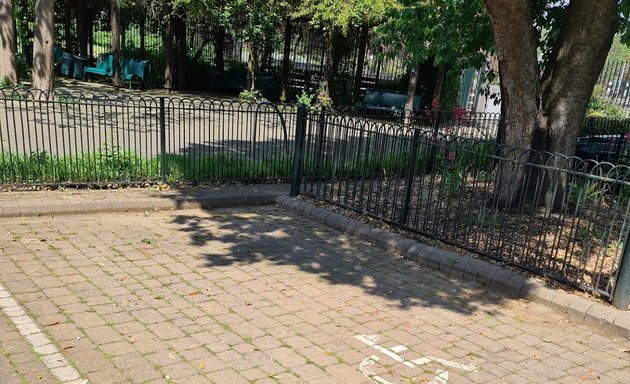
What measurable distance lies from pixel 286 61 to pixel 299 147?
13.8 metres

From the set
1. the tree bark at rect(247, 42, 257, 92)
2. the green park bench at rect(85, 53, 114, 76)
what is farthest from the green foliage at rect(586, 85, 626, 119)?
the green park bench at rect(85, 53, 114, 76)

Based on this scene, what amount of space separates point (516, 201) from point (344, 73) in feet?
48.5

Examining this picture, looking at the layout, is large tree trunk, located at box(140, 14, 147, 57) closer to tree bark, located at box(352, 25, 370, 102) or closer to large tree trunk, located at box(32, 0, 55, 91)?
tree bark, located at box(352, 25, 370, 102)

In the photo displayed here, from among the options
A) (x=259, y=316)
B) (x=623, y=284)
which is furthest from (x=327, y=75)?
(x=259, y=316)

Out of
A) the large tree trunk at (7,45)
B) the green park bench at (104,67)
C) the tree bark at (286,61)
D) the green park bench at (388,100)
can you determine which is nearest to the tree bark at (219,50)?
the tree bark at (286,61)

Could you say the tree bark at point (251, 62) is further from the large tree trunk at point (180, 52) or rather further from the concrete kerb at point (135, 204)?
the concrete kerb at point (135, 204)

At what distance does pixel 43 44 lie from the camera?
13203 mm

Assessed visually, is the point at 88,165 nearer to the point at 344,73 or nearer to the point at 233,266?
the point at 233,266

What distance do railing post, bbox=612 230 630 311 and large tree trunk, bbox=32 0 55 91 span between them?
12.8 metres

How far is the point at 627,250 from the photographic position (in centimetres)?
469

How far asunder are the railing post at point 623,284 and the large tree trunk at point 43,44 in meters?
12.8

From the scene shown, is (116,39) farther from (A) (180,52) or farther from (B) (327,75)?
(B) (327,75)

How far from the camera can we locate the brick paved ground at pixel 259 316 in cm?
374

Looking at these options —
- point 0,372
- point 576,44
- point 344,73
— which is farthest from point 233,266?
point 344,73
